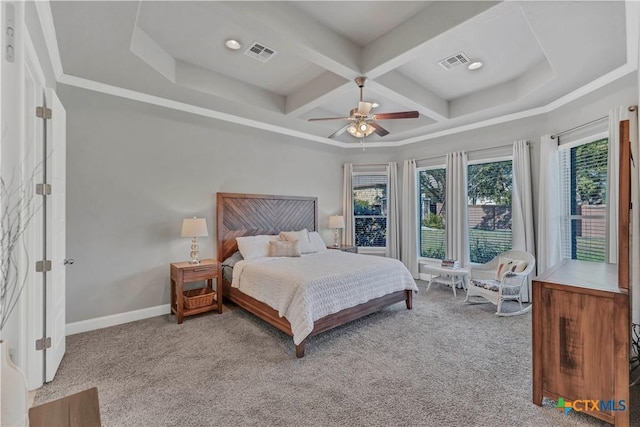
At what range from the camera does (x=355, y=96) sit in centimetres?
422

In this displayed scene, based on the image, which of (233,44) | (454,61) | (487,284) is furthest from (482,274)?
(233,44)

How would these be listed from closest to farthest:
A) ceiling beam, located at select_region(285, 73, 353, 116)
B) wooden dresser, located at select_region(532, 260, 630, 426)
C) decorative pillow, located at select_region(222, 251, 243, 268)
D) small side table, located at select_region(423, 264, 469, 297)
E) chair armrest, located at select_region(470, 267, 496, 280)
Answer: wooden dresser, located at select_region(532, 260, 630, 426) → ceiling beam, located at select_region(285, 73, 353, 116) → decorative pillow, located at select_region(222, 251, 243, 268) → chair armrest, located at select_region(470, 267, 496, 280) → small side table, located at select_region(423, 264, 469, 297)

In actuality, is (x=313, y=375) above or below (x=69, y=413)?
below

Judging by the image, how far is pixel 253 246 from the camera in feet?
13.9

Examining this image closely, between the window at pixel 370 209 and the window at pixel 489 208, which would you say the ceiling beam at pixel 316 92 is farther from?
the window at pixel 489 208

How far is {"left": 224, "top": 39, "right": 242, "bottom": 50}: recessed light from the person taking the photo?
9.50 feet

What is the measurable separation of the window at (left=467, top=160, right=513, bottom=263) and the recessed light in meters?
4.15

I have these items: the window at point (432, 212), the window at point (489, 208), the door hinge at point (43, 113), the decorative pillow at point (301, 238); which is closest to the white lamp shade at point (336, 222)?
the decorative pillow at point (301, 238)

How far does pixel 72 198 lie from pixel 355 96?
12.3ft

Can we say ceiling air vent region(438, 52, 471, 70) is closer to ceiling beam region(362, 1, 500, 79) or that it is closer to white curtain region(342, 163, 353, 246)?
ceiling beam region(362, 1, 500, 79)

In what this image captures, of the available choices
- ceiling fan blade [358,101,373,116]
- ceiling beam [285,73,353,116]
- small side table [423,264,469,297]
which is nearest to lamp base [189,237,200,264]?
ceiling beam [285,73,353,116]

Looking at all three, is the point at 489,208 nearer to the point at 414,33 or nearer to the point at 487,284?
the point at 487,284

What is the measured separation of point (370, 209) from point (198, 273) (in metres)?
3.74

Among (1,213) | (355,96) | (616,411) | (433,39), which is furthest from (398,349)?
(355,96)
